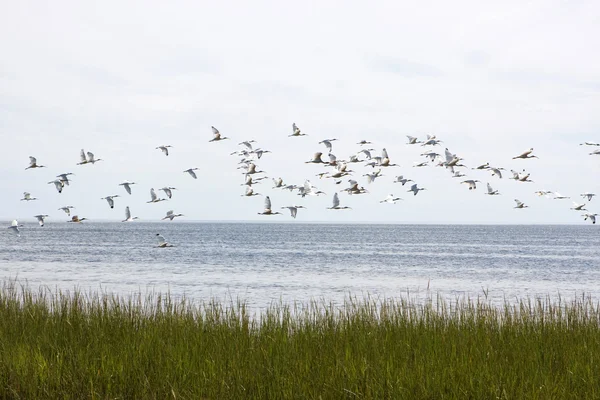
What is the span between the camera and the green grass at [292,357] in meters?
9.20

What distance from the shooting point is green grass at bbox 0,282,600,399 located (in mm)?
9203

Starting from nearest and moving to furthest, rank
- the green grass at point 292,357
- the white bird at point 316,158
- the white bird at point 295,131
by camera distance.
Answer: the green grass at point 292,357 → the white bird at point 316,158 → the white bird at point 295,131

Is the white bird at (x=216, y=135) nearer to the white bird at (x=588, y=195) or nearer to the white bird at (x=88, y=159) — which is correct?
the white bird at (x=88, y=159)

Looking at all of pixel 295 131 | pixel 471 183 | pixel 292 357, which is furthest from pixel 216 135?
pixel 292 357

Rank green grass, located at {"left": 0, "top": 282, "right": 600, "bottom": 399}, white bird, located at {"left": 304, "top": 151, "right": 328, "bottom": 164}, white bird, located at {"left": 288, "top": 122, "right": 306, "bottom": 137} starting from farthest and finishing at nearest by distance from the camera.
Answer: white bird, located at {"left": 288, "top": 122, "right": 306, "bottom": 137}
white bird, located at {"left": 304, "top": 151, "right": 328, "bottom": 164}
green grass, located at {"left": 0, "top": 282, "right": 600, "bottom": 399}

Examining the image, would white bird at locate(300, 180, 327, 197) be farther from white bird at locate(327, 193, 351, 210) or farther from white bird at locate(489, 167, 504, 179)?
white bird at locate(489, 167, 504, 179)

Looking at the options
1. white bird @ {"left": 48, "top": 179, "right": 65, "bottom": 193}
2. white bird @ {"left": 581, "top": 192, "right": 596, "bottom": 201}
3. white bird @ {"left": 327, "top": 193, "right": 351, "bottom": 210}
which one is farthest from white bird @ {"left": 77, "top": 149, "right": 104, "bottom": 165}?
white bird @ {"left": 581, "top": 192, "right": 596, "bottom": 201}

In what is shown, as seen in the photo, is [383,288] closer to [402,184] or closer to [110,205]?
[402,184]

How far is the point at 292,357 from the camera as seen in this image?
10.7 m

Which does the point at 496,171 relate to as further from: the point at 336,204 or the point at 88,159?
the point at 88,159

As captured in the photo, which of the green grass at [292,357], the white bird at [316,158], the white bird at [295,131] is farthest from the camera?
the white bird at [295,131]

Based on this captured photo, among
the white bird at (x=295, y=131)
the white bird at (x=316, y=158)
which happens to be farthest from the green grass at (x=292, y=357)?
the white bird at (x=295, y=131)

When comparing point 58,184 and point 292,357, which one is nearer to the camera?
point 292,357

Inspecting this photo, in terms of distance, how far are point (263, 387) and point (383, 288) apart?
88.0 feet
